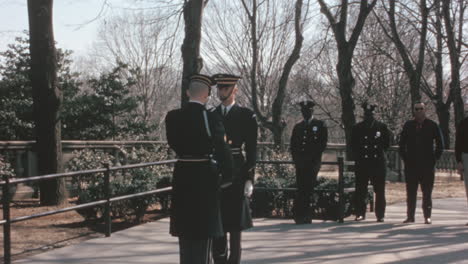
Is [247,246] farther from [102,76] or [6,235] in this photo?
[102,76]

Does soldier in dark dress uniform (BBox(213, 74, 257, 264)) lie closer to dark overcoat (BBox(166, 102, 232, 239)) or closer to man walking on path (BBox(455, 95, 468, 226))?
dark overcoat (BBox(166, 102, 232, 239))

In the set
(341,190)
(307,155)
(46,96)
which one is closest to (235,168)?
(307,155)

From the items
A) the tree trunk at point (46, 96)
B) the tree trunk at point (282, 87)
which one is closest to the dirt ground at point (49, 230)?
the tree trunk at point (46, 96)

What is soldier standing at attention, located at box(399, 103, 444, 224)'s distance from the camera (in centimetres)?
1034

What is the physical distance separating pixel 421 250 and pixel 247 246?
219 centimetres

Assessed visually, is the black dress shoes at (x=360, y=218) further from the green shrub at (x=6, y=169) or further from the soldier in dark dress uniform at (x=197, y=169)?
the green shrub at (x=6, y=169)

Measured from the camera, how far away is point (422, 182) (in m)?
10.4

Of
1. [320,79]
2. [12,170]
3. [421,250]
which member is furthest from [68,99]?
[320,79]

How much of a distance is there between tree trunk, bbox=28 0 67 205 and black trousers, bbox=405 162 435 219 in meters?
7.75

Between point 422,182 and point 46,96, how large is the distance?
8406 millimetres

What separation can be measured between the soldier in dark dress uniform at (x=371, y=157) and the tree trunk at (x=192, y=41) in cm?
426

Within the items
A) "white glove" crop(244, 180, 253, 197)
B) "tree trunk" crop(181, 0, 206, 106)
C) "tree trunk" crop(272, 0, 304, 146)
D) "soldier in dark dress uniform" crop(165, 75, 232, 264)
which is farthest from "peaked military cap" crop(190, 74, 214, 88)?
"tree trunk" crop(272, 0, 304, 146)

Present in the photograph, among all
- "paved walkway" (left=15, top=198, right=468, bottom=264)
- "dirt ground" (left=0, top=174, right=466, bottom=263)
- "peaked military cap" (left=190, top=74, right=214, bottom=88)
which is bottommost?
"dirt ground" (left=0, top=174, right=466, bottom=263)

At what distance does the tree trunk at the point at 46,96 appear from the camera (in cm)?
1391
